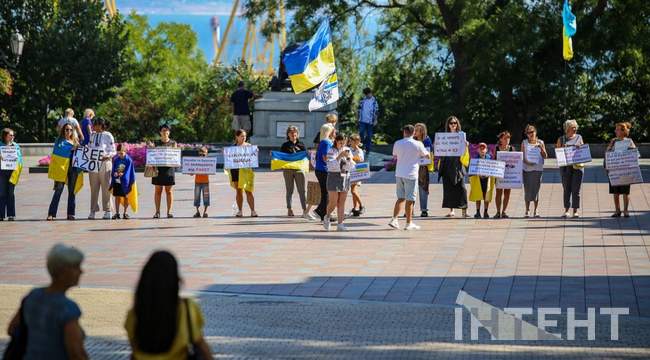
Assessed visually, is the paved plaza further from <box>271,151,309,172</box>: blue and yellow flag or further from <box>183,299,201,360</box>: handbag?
<box>183,299,201,360</box>: handbag

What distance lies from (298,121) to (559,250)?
738 inches

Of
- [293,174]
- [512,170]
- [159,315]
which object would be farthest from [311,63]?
[159,315]

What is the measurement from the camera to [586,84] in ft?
123

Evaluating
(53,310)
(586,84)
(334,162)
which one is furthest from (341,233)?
(586,84)

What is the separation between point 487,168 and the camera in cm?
1961

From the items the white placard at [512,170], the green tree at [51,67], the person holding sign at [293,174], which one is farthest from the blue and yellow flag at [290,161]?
the green tree at [51,67]

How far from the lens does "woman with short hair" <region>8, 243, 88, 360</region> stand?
18.6ft

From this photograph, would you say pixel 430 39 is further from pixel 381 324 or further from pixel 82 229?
pixel 381 324

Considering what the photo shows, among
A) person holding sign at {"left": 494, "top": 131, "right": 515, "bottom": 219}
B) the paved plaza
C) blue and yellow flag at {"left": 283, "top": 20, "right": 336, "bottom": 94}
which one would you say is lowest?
the paved plaza

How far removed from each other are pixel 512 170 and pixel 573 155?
97cm

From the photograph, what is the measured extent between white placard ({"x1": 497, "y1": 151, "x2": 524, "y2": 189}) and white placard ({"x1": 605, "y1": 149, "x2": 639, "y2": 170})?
1322 millimetres

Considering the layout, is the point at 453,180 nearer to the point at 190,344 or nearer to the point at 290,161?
the point at 290,161

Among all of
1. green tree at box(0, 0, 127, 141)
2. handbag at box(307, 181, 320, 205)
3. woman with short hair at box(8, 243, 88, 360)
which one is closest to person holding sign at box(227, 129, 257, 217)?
handbag at box(307, 181, 320, 205)

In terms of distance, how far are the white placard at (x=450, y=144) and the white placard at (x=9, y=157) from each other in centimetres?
665
